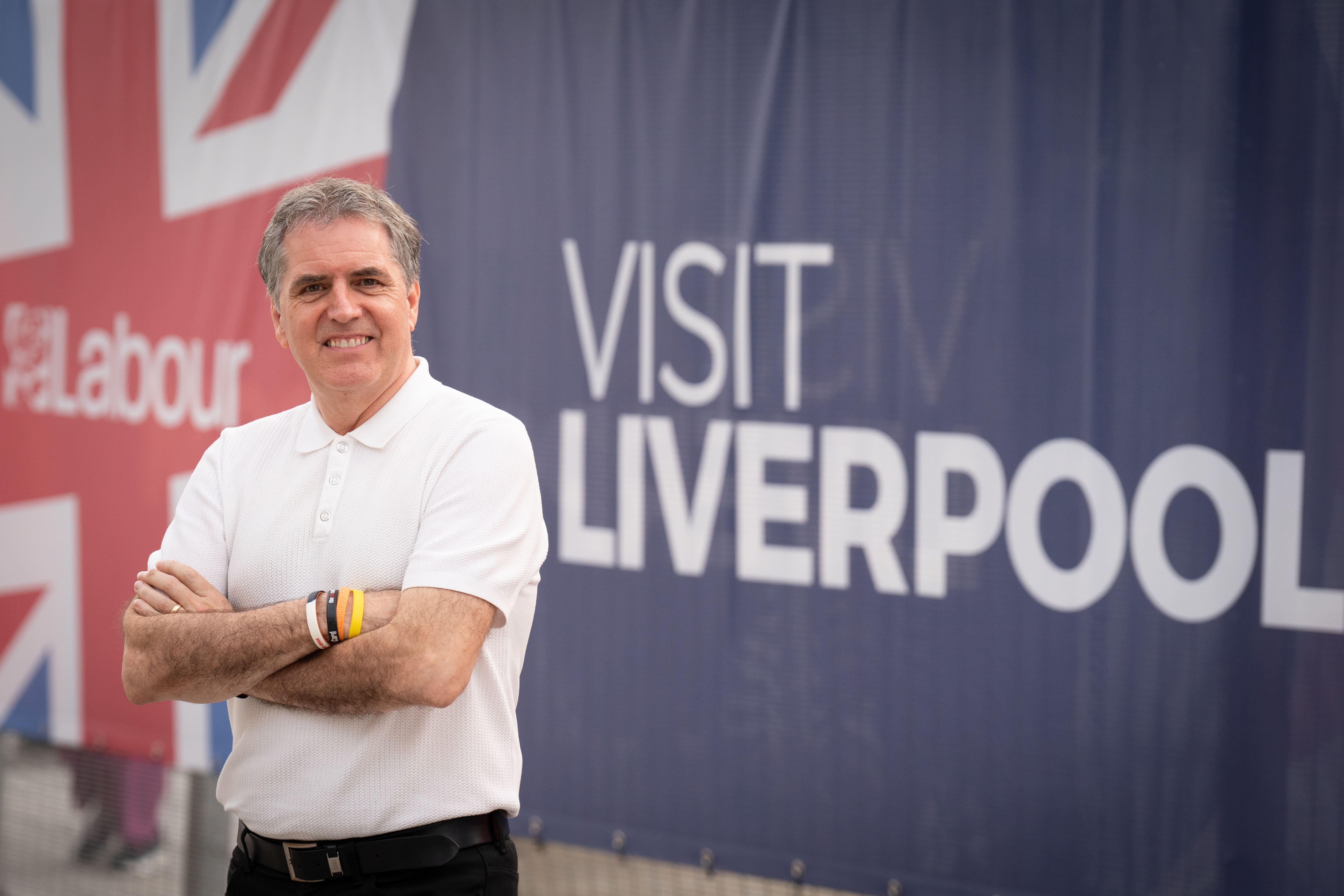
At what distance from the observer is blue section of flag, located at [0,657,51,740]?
11.5ft

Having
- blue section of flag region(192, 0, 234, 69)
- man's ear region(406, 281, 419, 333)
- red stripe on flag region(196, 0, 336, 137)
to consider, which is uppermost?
blue section of flag region(192, 0, 234, 69)

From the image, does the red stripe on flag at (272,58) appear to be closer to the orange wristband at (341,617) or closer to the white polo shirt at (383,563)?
the white polo shirt at (383,563)

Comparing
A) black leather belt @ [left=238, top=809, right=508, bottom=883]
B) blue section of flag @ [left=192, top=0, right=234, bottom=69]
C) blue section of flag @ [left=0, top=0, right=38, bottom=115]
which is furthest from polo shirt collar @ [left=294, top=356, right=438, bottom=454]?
blue section of flag @ [left=0, top=0, right=38, bottom=115]

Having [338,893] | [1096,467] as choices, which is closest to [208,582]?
[338,893]

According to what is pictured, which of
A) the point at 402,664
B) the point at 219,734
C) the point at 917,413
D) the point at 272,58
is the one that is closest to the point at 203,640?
the point at 402,664

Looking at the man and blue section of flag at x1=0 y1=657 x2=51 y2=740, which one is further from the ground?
the man

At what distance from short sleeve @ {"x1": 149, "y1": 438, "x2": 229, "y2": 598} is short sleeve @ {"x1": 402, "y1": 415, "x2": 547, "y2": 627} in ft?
1.06

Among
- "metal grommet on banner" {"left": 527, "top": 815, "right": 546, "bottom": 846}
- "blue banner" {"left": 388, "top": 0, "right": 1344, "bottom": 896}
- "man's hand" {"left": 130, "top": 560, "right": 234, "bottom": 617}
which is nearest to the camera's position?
"man's hand" {"left": 130, "top": 560, "right": 234, "bottom": 617}

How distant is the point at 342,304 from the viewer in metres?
1.58

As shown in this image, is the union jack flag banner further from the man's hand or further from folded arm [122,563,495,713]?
folded arm [122,563,495,713]

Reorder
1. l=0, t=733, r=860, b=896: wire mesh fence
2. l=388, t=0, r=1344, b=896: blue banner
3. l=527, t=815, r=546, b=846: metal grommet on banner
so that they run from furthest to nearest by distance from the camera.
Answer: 1. l=0, t=733, r=860, b=896: wire mesh fence
2. l=527, t=815, r=546, b=846: metal grommet on banner
3. l=388, t=0, r=1344, b=896: blue banner

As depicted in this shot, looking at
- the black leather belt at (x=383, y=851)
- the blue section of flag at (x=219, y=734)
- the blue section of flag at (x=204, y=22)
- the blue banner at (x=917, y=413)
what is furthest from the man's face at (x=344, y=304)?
the blue section of flag at (x=204, y=22)

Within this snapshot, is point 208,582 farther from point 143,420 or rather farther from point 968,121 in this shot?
point 143,420

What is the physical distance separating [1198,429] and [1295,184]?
486 millimetres
